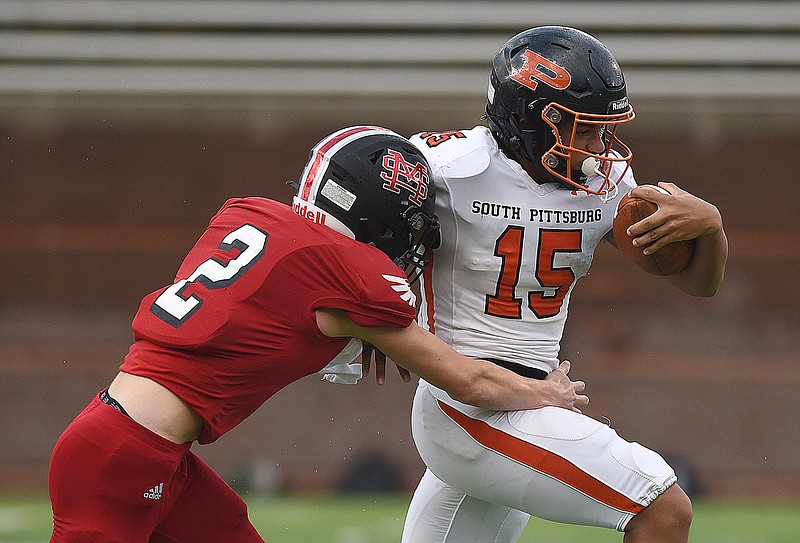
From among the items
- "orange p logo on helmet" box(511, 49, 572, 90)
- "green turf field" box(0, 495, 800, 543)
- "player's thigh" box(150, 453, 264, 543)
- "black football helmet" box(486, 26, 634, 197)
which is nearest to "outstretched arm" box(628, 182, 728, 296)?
"black football helmet" box(486, 26, 634, 197)

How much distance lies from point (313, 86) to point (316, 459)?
322 centimetres

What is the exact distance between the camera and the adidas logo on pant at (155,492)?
2771 mm

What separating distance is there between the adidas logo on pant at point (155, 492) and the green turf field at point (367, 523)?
3.41m

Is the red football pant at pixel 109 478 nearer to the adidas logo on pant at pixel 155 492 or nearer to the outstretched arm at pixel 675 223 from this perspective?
the adidas logo on pant at pixel 155 492

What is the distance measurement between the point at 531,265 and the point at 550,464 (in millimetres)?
552

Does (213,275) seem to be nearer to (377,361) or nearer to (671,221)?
(377,361)

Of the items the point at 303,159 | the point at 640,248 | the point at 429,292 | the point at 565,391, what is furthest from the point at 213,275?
the point at 303,159

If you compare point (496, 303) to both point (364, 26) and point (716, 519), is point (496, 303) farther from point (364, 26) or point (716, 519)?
point (364, 26)

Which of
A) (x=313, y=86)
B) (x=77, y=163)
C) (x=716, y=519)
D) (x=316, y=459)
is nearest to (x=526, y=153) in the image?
(x=716, y=519)

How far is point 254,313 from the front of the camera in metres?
2.79

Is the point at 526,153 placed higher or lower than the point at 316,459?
higher

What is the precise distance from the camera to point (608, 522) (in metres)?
2.90

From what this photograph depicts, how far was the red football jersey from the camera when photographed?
9.14ft

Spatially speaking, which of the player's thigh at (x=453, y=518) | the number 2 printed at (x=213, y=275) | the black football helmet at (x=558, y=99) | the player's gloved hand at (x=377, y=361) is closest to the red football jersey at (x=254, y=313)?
the number 2 printed at (x=213, y=275)
